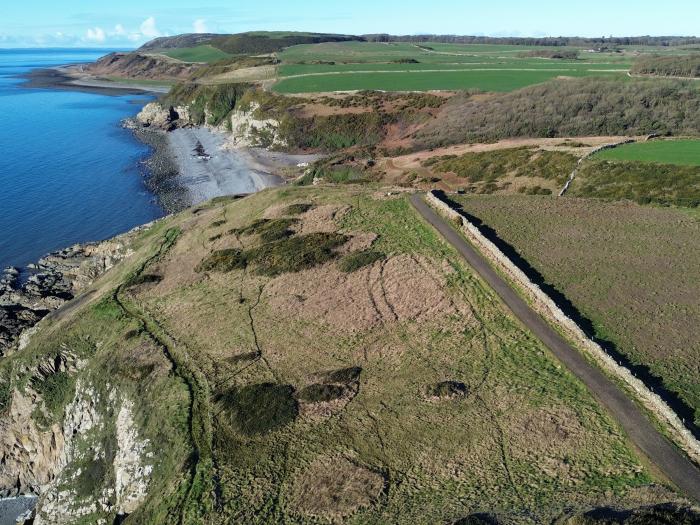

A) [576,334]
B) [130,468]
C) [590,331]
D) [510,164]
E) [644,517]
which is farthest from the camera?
[510,164]

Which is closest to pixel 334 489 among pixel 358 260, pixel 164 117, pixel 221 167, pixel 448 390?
pixel 448 390

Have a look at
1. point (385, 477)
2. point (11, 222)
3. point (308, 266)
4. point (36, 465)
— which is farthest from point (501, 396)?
point (11, 222)

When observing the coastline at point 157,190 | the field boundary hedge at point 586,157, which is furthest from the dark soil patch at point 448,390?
the coastline at point 157,190

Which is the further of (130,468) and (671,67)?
(671,67)

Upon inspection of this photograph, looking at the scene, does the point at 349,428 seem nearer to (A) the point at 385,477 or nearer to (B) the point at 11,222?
(A) the point at 385,477

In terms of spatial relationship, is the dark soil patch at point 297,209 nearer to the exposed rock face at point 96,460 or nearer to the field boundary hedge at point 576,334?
the field boundary hedge at point 576,334

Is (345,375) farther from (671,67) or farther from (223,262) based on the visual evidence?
(671,67)
